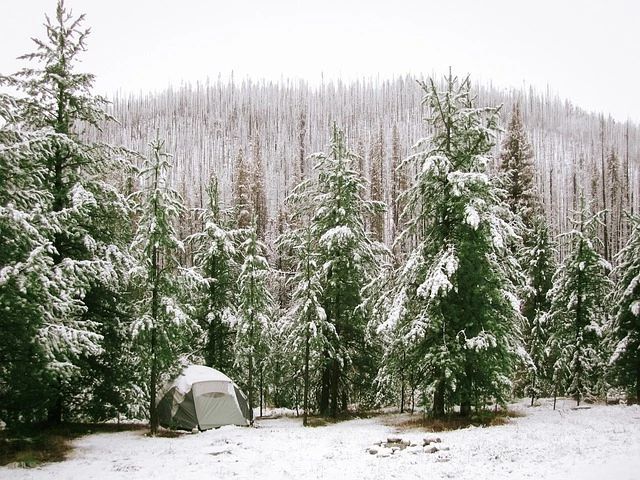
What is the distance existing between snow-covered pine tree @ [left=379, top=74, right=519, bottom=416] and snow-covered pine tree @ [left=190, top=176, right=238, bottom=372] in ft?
36.9

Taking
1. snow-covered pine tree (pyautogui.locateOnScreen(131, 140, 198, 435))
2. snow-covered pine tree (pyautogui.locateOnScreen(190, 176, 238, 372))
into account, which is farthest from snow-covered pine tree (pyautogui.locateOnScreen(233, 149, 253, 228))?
snow-covered pine tree (pyautogui.locateOnScreen(131, 140, 198, 435))

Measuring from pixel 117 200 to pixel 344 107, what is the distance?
615 feet

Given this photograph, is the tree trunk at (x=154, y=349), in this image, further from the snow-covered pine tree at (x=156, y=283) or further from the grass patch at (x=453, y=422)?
the grass patch at (x=453, y=422)

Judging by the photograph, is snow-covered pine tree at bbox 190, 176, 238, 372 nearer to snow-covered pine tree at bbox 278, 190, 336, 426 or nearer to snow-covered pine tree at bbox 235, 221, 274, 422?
snow-covered pine tree at bbox 235, 221, 274, 422

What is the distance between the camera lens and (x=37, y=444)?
15898mm

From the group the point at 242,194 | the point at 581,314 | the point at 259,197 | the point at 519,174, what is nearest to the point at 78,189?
the point at 581,314

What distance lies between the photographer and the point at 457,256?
19953 millimetres

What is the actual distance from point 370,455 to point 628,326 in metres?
17.3

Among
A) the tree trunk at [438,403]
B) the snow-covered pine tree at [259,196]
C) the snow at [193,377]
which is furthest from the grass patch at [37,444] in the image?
the snow-covered pine tree at [259,196]

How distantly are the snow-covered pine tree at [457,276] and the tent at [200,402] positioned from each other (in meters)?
8.46

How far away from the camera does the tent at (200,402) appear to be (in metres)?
22.1

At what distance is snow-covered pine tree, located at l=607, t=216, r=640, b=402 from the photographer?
24.0m

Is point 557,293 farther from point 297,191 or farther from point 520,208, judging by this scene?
point 297,191

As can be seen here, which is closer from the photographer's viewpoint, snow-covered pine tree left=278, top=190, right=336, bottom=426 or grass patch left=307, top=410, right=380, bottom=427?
snow-covered pine tree left=278, top=190, right=336, bottom=426
